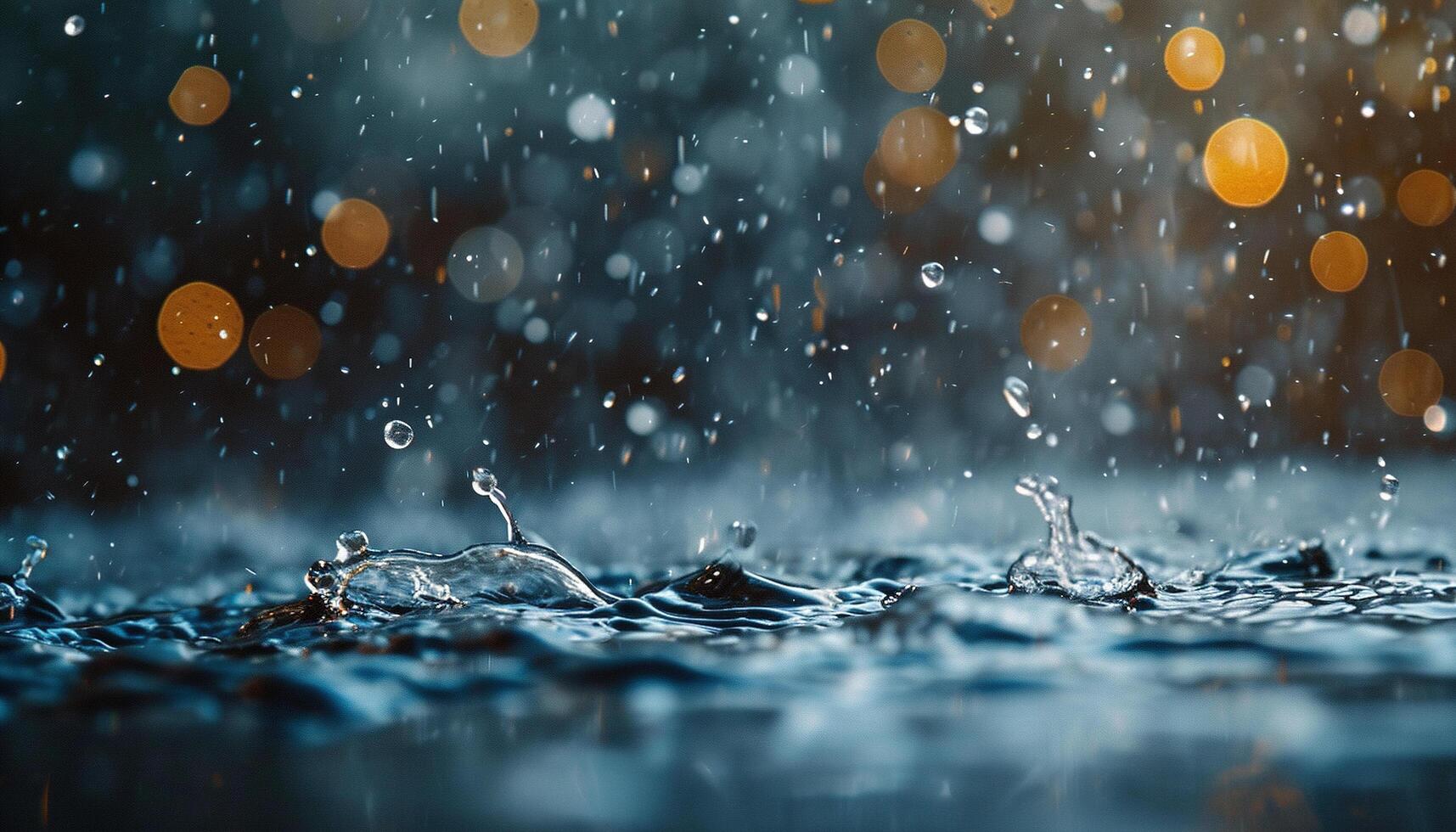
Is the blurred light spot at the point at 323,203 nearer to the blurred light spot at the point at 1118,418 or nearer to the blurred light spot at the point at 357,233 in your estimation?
the blurred light spot at the point at 357,233

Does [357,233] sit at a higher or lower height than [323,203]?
lower

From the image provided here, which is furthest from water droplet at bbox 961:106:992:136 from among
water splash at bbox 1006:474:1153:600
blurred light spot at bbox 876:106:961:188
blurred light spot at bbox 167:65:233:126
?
blurred light spot at bbox 167:65:233:126

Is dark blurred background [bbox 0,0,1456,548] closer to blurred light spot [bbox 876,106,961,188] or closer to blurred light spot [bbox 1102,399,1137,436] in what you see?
blurred light spot [bbox 1102,399,1137,436]

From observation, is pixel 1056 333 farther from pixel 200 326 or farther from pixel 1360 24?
pixel 200 326

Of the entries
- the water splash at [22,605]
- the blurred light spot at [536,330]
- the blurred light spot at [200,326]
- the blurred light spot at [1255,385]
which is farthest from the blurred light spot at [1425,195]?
the water splash at [22,605]

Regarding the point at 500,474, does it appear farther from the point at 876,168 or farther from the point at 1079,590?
the point at 1079,590

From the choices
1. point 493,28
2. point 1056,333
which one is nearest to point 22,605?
point 493,28
